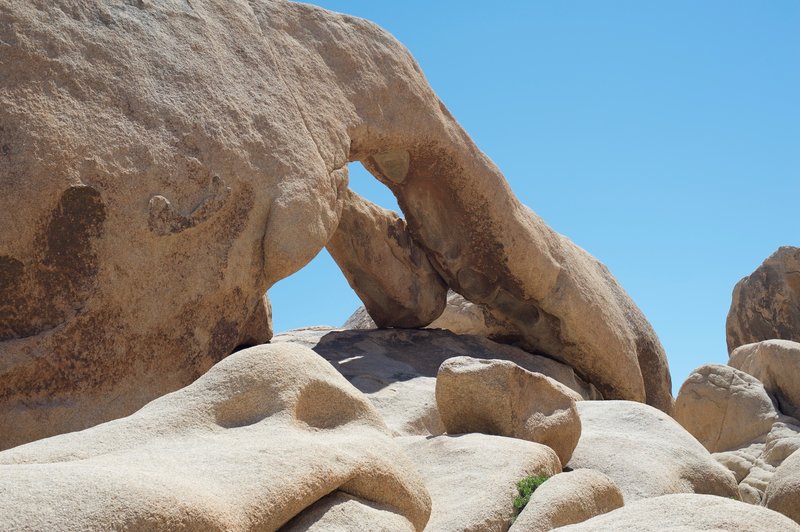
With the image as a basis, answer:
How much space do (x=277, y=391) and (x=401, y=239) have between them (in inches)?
252

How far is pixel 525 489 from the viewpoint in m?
5.22

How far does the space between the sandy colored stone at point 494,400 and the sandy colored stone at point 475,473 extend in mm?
251

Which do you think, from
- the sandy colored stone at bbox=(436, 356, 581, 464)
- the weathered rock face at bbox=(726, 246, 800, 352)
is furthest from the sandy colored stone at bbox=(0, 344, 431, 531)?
the weathered rock face at bbox=(726, 246, 800, 352)

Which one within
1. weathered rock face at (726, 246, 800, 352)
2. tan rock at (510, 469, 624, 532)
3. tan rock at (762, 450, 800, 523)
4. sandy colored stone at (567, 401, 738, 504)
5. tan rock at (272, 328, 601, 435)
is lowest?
tan rock at (510, 469, 624, 532)

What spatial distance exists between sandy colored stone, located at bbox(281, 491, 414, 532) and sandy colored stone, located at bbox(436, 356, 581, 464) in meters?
2.05

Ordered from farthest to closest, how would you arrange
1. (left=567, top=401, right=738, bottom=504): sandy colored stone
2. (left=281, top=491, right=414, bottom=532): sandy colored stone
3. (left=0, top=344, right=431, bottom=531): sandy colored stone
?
1. (left=567, top=401, right=738, bottom=504): sandy colored stone
2. (left=281, top=491, right=414, bottom=532): sandy colored stone
3. (left=0, top=344, right=431, bottom=531): sandy colored stone

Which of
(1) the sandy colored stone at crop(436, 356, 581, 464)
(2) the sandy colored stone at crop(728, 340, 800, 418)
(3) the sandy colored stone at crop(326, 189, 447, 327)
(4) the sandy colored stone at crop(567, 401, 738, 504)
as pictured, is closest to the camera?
(1) the sandy colored stone at crop(436, 356, 581, 464)

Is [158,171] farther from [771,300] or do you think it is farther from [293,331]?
[771,300]

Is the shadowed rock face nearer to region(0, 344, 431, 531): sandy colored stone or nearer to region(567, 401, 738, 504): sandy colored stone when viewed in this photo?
region(567, 401, 738, 504): sandy colored stone

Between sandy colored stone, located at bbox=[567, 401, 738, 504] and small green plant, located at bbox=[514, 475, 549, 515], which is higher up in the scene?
sandy colored stone, located at bbox=[567, 401, 738, 504]

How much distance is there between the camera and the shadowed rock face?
6.75m

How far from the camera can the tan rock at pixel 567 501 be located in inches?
192

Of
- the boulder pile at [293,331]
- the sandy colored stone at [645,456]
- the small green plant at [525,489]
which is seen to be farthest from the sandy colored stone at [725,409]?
the small green plant at [525,489]

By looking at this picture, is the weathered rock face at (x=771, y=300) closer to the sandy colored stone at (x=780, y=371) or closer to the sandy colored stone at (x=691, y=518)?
the sandy colored stone at (x=780, y=371)
